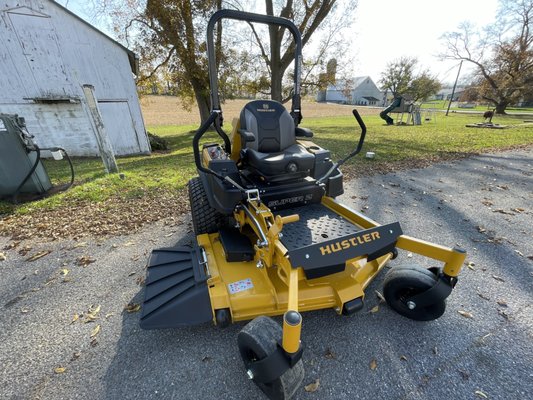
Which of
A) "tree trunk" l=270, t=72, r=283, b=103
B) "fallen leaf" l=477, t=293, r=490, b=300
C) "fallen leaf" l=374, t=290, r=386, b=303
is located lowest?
"fallen leaf" l=477, t=293, r=490, b=300

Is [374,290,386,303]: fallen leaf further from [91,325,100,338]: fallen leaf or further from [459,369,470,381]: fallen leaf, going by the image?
[91,325,100,338]: fallen leaf

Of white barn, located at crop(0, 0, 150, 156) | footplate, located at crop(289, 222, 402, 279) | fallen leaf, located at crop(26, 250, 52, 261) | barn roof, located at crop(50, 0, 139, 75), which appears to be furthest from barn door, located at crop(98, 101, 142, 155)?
footplate, located at crop(289, 222, 402, 279)

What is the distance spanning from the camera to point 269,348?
1277 millimetres

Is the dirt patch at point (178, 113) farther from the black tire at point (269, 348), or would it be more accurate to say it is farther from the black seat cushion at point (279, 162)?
the black tire at point (269, 348)

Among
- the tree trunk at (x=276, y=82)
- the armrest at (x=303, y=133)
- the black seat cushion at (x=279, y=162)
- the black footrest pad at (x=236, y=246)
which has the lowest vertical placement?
the black footrest pad at (x=236, y=246)

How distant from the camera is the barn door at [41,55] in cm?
716

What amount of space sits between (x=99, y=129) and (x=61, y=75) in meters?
4.67

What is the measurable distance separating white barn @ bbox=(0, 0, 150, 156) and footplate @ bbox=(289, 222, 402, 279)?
8.71 metres

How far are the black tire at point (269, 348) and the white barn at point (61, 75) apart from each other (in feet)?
28.8

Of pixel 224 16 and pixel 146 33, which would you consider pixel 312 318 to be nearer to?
pixel 224 16

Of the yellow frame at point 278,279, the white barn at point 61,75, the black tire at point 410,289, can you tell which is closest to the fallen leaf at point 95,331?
the yellow frame at point 278,279

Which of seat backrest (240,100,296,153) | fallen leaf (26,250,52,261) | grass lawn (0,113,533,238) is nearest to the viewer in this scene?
seat backrest (240,100,296,153)

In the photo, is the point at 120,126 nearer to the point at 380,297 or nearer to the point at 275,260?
the point at 275,260

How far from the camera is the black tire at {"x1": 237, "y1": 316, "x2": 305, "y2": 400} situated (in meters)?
1.29
